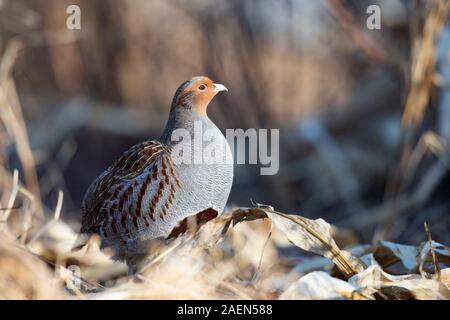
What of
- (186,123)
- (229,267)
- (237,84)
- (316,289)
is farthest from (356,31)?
(316,289)

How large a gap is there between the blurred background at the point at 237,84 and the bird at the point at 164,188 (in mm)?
2660

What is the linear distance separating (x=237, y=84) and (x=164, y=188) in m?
4.10

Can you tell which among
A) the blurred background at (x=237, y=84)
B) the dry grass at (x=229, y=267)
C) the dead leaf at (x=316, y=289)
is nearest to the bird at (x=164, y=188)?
the dry grass at (x=229, y=267)

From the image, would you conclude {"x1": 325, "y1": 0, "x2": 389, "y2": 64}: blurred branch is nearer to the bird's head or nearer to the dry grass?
the dry grass

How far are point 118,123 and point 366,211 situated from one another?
113 inches

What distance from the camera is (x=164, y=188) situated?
127 inches

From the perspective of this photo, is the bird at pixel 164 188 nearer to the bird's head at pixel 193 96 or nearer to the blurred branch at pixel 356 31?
the bird's head at pixel 193 96

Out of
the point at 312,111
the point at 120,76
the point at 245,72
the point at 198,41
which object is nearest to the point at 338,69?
the point at 312,111

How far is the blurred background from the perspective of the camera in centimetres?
654

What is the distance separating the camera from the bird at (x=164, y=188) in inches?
125

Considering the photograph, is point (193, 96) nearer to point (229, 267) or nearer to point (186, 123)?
point (186, 123)

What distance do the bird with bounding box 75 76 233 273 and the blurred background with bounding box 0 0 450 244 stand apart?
105 inches

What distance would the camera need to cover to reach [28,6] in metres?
7.61
